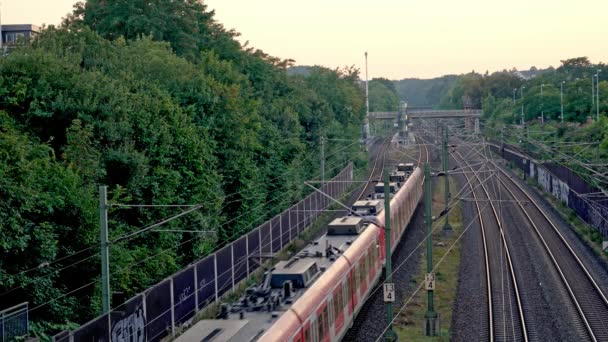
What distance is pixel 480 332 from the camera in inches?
1057

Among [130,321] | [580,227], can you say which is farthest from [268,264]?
[580,227]

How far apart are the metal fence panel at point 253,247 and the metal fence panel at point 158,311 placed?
9.60 metres

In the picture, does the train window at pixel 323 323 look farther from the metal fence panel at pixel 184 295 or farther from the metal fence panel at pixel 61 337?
the metal fence panel at pixel 61 337

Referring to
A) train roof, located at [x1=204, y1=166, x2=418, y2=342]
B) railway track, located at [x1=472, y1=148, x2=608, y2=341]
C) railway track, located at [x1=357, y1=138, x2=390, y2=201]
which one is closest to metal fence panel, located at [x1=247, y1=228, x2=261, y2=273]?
train roof, located at [x1=204, y1=166, x2=418, y2=342]

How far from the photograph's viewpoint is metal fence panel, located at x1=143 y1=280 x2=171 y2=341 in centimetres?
2445

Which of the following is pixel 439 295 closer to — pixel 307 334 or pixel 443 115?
pixel 307 334

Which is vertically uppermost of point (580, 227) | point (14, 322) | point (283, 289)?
point (283, 289)

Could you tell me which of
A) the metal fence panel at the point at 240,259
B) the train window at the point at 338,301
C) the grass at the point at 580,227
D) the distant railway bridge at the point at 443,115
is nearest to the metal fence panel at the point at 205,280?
the metal fence panel at the point at 240,259

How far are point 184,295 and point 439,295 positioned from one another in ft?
35.5

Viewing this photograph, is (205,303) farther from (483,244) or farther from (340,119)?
(340,119)

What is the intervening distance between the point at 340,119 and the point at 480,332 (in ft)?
221

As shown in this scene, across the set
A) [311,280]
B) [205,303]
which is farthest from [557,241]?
[311,280]

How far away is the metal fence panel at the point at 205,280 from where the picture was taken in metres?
29.1

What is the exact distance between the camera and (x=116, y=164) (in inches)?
1126
